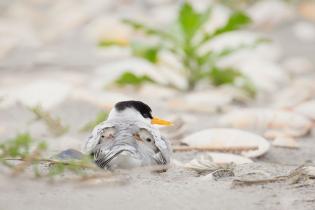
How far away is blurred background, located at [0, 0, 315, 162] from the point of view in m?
4.49

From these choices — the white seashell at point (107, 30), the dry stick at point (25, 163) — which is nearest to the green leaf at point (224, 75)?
the white seashell at point (107, 30)

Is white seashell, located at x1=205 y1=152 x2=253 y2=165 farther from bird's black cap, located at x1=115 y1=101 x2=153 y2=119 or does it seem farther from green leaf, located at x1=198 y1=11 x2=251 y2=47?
green leaf, located at x1=198 y1=11 x2=251 y2=47

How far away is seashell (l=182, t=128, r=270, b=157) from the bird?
0.61 metres

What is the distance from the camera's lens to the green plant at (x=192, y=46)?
5070mm

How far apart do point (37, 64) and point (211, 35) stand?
200 cm

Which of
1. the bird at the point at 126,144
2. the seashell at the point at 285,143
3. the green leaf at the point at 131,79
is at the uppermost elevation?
the green leaf at the point at 131,79

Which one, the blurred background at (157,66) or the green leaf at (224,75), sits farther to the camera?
the green leaf at (224,75)

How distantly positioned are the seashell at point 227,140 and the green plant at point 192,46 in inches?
57.4

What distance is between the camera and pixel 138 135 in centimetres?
291

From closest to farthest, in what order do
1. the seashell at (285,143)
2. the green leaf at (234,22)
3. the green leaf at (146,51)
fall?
1. the seashell at (285,143)
2. the green leaf at (234,22)
3. the green leaf at (146,51)

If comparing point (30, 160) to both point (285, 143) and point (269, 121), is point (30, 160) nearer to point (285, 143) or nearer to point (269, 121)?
point (285, 143)

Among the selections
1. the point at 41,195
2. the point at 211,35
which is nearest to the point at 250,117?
the point at 211,35

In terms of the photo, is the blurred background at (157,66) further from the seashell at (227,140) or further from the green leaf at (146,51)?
the seashell at (227,140)

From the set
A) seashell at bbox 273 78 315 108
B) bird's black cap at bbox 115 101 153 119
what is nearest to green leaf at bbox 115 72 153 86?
seashell at bbox 273 78 315 108
